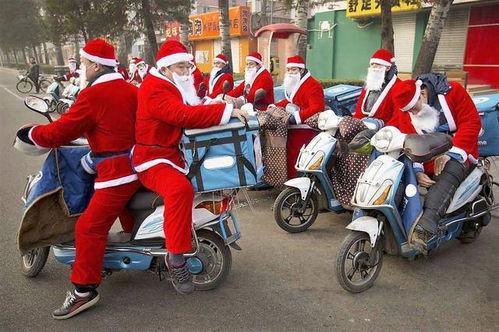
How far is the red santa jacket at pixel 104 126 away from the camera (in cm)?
292

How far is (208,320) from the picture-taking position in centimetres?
301

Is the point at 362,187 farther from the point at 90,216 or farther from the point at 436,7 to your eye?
the point at 436,7

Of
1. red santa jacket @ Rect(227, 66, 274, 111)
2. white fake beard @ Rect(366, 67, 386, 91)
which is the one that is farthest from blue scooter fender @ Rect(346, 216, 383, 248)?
red santa jacket @ Rect(227, 66, 274, 111)

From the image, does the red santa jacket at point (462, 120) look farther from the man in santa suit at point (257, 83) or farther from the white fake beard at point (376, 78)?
the man in santa suit at point (257, 83)

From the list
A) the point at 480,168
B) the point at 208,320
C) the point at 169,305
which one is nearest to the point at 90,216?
the point at 169,305

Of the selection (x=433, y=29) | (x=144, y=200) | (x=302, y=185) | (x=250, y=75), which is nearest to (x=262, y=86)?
(x=250, y=75)

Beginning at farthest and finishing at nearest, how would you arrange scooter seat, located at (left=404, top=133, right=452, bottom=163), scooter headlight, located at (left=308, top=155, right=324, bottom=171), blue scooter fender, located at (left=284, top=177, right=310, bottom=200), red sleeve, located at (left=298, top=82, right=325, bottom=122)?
1. red sleeve, located at (left=298, top=82, right=325, bottom=122)
2. blue scooter fender, located at (left=284, top=177, right=310, bottom=200)
3. scooter headlight, located at (left=308, top=155, right=324, bottom=171)
4. scooter seat, located at (left=404, top=133, right=452, bottom=163)

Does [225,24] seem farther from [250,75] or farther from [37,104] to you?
[37,104]

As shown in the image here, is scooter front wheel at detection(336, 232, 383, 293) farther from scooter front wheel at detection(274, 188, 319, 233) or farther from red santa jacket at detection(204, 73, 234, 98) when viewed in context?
red santa jacket at detection(204, 73, 234, 98)

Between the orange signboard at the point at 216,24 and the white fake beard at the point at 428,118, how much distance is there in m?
26.8

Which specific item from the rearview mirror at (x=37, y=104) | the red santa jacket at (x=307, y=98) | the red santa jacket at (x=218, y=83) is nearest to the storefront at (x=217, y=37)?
the red santa jacket at (x=218, y=83)

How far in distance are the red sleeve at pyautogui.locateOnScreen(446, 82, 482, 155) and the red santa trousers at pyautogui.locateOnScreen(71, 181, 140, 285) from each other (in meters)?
2.78

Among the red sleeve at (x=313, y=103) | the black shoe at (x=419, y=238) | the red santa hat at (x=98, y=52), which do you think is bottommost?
the black shoe at (x=419, y=238)

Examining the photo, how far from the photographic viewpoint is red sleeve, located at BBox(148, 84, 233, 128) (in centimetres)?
285
